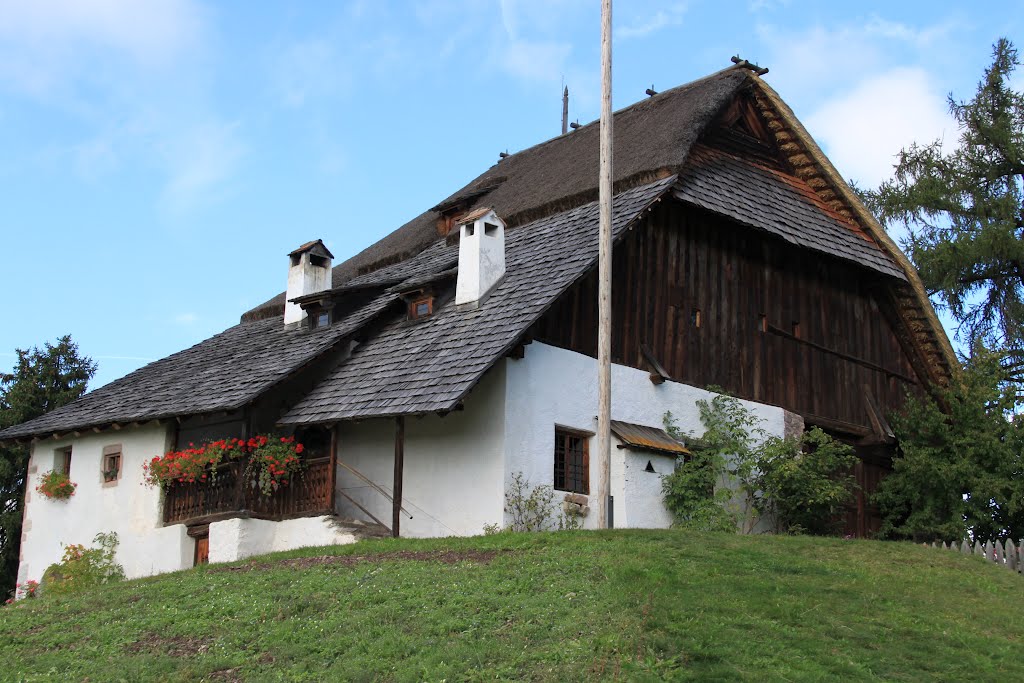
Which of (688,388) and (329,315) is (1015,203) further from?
(329,315)

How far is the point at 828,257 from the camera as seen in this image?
22688 mm

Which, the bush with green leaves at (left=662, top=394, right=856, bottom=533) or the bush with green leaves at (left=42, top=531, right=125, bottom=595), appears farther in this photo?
the bush with green leaves at (left=42, top=531, right=125, bottom=595)

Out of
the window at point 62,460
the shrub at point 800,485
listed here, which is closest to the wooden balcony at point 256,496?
the window at point 62,460

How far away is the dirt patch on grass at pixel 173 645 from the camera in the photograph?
11.7 meters

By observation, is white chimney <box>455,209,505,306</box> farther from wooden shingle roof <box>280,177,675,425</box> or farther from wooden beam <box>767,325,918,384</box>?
wooden beam <box>767,325,918,384</box>

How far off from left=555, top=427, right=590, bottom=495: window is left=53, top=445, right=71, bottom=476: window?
34.1ft

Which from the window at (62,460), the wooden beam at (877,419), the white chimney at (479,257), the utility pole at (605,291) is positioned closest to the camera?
the utility pole at (605,291)

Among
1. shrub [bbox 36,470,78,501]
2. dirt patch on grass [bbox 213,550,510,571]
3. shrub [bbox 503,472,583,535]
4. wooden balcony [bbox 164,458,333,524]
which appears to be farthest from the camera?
shrub [bbox 36,470,78,501]

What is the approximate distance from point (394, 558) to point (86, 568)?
8361 mm

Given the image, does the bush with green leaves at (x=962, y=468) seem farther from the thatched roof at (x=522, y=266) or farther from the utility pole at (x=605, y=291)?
the utility pole at (x=605, y=291)

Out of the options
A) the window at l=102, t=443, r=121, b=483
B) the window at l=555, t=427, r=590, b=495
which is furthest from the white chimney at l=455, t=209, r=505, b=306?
the window at l=102, t=443, r=121, b=483

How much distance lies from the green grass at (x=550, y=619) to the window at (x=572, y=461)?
9.48ft

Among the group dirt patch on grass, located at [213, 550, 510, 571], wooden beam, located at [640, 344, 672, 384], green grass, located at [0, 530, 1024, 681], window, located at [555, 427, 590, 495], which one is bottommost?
green grass, located at [0, 530, 1024, 681]

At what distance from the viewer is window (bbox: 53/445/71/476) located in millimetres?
22922
